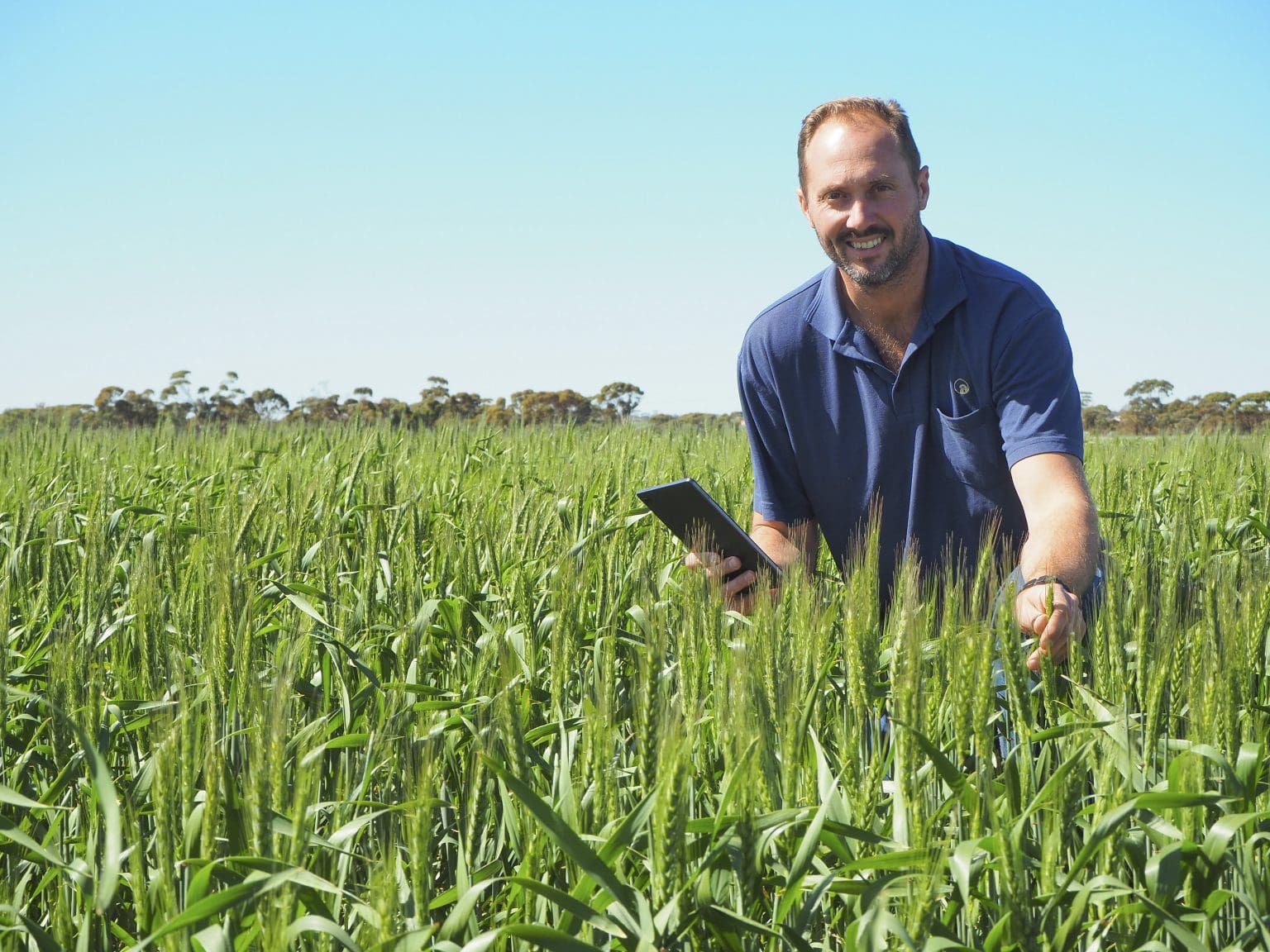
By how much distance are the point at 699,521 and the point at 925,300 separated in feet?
3.22

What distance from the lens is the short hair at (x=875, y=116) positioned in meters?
2.80

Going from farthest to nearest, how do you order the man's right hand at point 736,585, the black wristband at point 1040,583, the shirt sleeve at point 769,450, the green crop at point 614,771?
the shirt sleeve at point 769,450 < the man's right hand at point 736,585 < the black wristband at point 1040,583 < the green crop at point 614,771

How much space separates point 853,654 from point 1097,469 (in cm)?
422

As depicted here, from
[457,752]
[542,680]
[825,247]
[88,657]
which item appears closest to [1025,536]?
[825,247]

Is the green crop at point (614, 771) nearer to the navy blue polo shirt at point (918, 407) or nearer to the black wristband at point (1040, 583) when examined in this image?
the black wristband at point (1040, 583)

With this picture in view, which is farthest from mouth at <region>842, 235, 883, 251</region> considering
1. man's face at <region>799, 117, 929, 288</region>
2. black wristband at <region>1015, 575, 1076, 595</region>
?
black wristband at <region>1015, 575, 1076, 595</region>

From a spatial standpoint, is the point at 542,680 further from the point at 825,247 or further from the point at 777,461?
the point at 825,247

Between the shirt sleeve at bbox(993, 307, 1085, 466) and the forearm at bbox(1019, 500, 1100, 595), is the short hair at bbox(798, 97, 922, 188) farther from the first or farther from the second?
the forearm at bbox(1019, 500, 1100, 595)

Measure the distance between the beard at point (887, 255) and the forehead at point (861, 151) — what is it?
15 centimetres

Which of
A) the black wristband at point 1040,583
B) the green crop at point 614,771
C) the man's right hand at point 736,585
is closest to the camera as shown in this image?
the green crop at point 614,771

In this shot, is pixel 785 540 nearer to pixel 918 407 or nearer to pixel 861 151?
pixel 918 407

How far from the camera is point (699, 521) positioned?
2.29 metres

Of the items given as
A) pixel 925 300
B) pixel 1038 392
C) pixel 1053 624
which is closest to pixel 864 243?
pixel 925 300

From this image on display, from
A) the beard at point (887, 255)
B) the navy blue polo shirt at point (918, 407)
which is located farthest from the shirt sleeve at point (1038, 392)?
the beard at point (887, 255)
